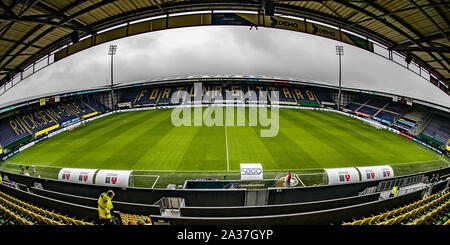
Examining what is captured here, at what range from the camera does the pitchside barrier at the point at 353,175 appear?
9859mm

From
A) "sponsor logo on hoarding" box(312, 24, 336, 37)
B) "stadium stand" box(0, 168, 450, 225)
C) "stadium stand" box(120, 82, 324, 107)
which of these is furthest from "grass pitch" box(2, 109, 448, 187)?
"stadium stand" box(120, 82, 324, 107)

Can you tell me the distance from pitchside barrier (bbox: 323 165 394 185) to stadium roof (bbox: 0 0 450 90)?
6.51m

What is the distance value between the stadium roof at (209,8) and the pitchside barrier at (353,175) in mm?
6514

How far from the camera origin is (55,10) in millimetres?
8109

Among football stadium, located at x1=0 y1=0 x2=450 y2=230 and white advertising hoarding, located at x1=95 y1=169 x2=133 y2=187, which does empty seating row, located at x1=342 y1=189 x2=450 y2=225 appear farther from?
white advertising hoarding, located at x1=95 y1=169 x2=133 y2=187

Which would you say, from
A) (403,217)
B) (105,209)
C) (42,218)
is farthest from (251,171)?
(42,218)

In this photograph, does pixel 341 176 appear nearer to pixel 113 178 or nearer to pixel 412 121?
pixel 113 178

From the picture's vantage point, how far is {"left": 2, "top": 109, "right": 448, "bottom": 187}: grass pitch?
1439 centimetres

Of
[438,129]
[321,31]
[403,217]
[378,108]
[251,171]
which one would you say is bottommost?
[403,217]

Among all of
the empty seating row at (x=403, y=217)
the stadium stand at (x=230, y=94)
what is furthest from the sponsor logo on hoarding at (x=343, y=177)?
the stadium stand at (x=230, y=94)

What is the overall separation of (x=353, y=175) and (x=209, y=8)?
11386mm

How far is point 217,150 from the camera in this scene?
56.9 feet
